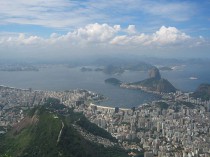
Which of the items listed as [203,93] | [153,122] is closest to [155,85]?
[203,93]

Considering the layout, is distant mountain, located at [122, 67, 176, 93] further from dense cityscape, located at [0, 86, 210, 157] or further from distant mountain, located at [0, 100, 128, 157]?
distant mountain, located at [0, 100, 128, 157]

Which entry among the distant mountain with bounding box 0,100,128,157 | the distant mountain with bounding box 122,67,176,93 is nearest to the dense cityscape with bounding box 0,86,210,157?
the distant mountain with bounding box 0,100,128,157

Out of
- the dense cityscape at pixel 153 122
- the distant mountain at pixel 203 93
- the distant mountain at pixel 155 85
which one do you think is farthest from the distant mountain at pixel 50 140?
the distant mountain at pixel 155 85

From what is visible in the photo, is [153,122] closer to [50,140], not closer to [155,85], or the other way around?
[50,140]

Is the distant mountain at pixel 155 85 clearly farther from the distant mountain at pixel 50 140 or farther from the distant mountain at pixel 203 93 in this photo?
the distant mountain at pixel 50 140

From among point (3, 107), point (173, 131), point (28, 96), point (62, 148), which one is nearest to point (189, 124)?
point (173, 131)

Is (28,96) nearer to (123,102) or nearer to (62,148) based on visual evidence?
(123,102)

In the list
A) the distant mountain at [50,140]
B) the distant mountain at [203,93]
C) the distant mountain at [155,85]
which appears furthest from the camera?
the distant mountain at [155,85]
